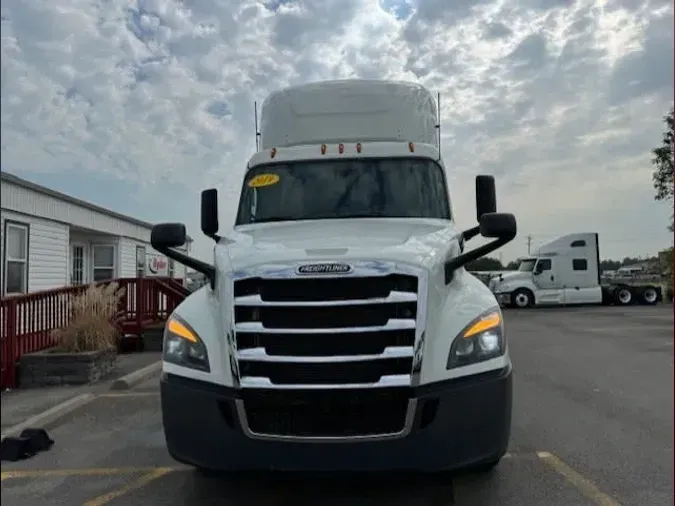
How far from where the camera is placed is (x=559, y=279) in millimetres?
Result: 28734

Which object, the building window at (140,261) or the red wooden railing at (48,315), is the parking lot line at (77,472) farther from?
the building window at (140,261)

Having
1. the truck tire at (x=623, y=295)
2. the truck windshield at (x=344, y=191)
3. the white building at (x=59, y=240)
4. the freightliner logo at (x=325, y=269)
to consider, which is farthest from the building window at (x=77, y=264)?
the truck tire at (x=623, y=295)

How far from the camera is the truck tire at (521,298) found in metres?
28.6

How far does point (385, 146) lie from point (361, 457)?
323cm

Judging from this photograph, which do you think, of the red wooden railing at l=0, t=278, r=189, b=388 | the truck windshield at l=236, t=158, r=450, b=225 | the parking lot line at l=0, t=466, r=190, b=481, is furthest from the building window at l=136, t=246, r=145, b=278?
the truck windshield at l=236, t=158, r=450, b=225

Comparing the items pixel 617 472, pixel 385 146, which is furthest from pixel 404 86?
pixel 617 472

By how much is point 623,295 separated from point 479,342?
97.3 feet

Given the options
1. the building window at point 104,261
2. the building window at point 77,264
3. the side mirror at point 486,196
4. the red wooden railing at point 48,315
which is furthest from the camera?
the building window at point 104,261

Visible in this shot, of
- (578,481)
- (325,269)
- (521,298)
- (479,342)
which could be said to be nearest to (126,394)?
(325,269)

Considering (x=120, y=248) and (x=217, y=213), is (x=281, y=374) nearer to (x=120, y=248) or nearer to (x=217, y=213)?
(x=217, y=213)

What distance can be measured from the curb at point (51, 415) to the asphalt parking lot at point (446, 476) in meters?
0.16

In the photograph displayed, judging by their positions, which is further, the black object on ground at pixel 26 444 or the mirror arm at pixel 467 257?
the black object on ground at pixel 26 444

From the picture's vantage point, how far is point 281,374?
3.54 m

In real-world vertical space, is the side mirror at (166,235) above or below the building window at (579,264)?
below
